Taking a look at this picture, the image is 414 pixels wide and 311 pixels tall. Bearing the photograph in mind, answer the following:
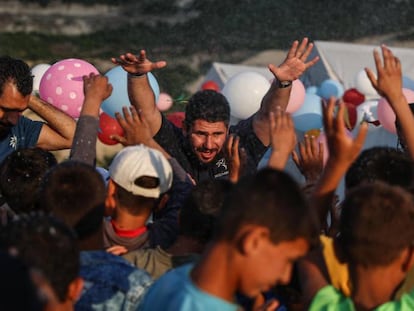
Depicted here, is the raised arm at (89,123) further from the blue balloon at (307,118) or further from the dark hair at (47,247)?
the blue balloon at (307,118)

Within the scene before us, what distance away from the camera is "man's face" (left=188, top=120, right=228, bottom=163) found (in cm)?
477

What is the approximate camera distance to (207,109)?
191 inches

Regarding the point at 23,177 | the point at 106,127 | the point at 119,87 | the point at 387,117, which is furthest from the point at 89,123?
the point at 106,127

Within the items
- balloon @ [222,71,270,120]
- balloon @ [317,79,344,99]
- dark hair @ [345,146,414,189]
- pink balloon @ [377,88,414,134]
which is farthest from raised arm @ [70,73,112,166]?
balloon @ [317,79,344,99]

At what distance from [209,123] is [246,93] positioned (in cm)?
311

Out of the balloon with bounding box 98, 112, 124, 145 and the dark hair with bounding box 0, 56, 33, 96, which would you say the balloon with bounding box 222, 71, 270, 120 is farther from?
the dark hair with bounding box 0, 56, 33, 96

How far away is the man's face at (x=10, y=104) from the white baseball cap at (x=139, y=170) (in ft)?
3.60

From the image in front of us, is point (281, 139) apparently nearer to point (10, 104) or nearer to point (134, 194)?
point (134, 194)

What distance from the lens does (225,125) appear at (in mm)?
4891

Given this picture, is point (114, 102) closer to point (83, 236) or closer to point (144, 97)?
point (144, 97)

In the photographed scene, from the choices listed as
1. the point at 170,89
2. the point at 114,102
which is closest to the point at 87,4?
the point at 170,89

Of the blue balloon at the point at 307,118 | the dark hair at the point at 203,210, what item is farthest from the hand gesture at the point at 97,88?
the blue balloon at the point at 307,118

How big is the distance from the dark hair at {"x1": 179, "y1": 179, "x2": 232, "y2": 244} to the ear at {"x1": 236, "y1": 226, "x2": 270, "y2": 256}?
739 mm

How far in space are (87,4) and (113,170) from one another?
84.3 feet
